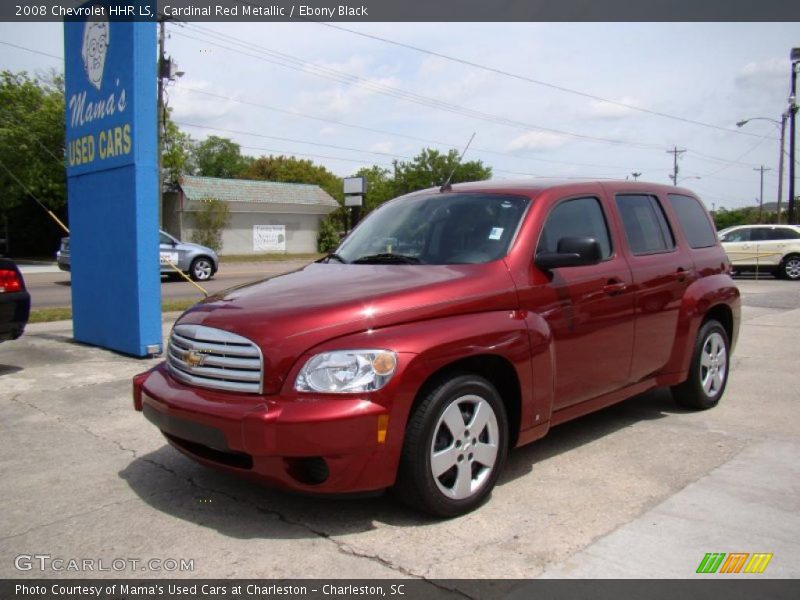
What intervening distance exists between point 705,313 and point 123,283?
6035 millimetres

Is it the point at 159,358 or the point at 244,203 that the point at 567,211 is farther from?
the point at 244,203

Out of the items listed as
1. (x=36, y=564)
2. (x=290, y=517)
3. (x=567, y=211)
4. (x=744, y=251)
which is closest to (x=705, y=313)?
(x=567, y=211)

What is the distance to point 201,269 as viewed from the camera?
21094 millimetres

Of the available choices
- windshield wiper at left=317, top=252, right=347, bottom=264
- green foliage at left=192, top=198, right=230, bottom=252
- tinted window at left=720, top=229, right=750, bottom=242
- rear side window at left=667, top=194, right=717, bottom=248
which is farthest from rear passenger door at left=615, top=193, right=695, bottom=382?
green foliage at left=192, top=198, right=230, bottom=252

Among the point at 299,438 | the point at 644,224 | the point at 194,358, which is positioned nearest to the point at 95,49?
the point at 194,358

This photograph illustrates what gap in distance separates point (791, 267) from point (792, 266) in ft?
0.14

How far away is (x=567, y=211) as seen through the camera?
4602mm

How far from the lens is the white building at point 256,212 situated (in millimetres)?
40094

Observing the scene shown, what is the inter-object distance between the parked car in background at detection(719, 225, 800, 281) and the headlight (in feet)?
72.0

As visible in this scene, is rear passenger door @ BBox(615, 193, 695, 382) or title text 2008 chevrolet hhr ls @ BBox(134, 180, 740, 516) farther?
rear passenger door @ BBox(615, 193, 695, 382)

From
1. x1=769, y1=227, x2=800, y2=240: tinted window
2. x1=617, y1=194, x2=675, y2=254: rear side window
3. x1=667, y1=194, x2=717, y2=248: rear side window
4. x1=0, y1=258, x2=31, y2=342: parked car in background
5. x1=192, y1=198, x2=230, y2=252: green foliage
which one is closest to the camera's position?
x1=617, y1=194, x2=675, y2=254: rear side window

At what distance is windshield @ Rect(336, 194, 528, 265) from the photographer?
4.24 metres

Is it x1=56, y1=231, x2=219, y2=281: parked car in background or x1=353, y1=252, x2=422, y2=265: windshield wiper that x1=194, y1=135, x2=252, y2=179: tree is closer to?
x1=56, y1=231, x2=219, y2=281: parked car in background

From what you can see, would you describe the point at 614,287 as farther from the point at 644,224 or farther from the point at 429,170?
the point at 429,170
